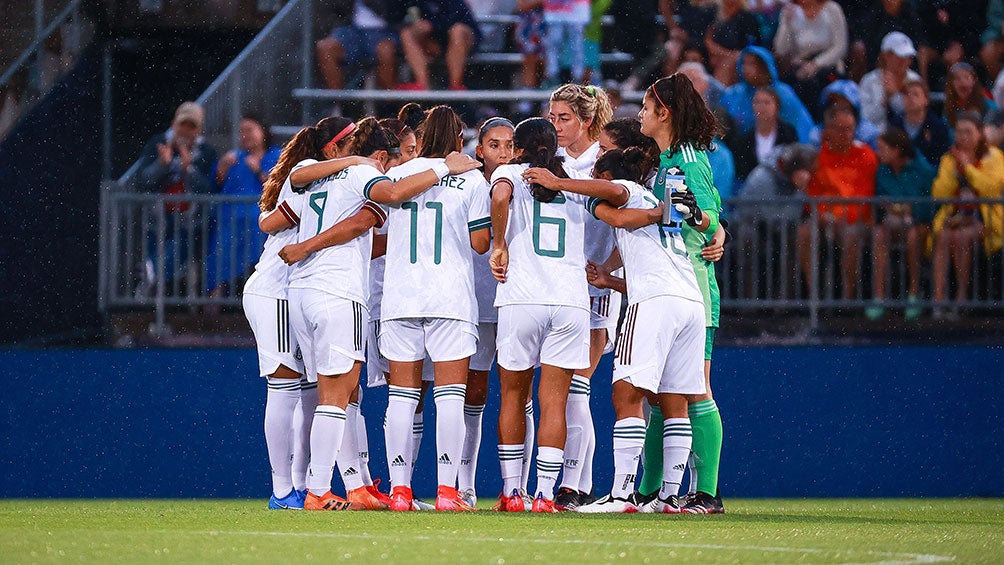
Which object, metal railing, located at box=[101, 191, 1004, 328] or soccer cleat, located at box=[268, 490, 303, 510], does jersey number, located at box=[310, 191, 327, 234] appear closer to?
soccer cleat, located at box=[268, 490, 303, 510]

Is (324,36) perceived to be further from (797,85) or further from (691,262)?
(691,262)

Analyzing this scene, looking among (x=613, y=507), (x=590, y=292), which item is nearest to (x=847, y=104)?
(x=590, y=292)

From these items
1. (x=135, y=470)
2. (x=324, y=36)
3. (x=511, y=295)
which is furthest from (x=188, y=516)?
(x=324, y=36)

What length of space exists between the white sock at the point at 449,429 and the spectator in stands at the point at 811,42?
5.97 metres

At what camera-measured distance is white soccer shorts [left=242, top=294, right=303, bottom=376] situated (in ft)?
22.7

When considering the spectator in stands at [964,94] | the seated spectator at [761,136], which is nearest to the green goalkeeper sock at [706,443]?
the seated spectator at [761,136]

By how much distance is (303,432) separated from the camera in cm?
701

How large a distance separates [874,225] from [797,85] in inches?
90.5

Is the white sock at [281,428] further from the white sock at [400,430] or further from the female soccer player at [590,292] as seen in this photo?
the female soccer player at [590,292]

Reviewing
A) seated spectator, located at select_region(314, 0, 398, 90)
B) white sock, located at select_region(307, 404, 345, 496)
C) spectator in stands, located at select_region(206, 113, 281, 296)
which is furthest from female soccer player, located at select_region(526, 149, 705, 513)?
seated spectator, located at select_region(314, 0, 398, 90)

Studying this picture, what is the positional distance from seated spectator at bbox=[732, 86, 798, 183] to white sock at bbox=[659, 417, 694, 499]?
15.7 ft

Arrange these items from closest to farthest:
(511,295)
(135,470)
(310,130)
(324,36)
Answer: (511,295), (310,130), (135,470), (324,36)

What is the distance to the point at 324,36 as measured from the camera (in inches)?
492

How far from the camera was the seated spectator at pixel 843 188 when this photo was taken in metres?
9.60
